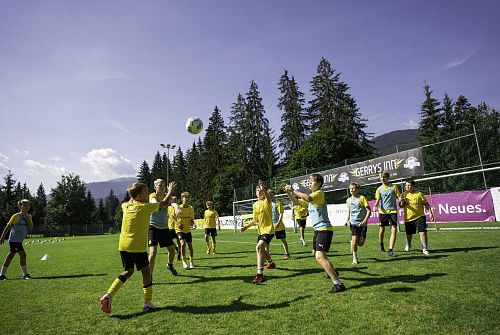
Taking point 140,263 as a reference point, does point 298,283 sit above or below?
below

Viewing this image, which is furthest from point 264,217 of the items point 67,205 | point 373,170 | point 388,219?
point 67,205

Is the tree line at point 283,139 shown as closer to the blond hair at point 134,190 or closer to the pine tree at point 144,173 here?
the pine tree at point 144,173

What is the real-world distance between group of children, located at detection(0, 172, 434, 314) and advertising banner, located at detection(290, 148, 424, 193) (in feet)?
38.3

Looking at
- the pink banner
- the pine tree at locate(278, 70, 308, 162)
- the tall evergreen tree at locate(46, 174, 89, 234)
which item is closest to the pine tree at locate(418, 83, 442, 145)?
the pine tree at locate(278, 70, 308, 162)

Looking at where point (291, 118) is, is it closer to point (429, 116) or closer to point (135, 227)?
point (429, 116)

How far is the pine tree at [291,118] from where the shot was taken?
56.6m

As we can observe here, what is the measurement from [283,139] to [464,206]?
4192cm

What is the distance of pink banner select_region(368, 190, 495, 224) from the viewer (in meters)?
16.2

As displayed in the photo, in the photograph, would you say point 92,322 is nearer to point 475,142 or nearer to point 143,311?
point 143,311

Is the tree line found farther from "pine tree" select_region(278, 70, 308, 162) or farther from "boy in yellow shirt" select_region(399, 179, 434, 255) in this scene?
"boy in yellow shirt" select_region(399, 179, 434, 255)

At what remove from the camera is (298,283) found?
6531 mm

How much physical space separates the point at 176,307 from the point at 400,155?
19371mm

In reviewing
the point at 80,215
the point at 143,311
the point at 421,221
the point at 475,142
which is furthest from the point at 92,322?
the point at 80,215

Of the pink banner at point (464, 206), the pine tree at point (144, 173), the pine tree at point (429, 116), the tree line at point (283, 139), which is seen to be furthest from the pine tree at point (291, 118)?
the pine tree at point (144, 173)
